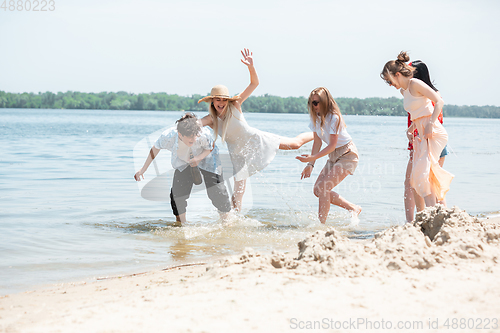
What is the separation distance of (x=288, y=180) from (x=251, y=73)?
17.7 feet

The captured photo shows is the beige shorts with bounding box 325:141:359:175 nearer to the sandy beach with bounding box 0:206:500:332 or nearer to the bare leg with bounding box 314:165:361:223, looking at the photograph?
the bare leg with bounding box 314:165:361:223

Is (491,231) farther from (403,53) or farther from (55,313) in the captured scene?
(55,313)

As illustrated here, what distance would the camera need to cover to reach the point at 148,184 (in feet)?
32.4

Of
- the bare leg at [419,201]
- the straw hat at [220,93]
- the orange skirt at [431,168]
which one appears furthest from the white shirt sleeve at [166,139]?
the bare leg at [419,201]

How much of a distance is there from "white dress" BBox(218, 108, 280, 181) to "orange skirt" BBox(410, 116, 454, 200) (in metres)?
2.07

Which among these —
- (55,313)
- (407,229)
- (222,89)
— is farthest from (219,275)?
(222,89)

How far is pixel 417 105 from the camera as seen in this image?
498cm

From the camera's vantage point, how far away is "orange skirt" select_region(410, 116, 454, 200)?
493cm

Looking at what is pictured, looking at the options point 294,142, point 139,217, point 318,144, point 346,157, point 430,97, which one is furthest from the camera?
point 139,217

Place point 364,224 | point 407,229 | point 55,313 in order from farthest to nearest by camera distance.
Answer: point 364,224, point 407,229, point 55,313

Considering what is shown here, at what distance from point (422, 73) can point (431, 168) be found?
3.63 ft

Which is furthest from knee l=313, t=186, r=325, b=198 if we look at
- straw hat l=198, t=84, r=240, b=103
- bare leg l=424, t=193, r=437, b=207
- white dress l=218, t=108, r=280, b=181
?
straw hat l=198, t=84, r=240, b=103

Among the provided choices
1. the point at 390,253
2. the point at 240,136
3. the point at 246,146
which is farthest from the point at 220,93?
the point at 390,253

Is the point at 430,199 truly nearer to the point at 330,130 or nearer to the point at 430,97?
the point at 430,97
